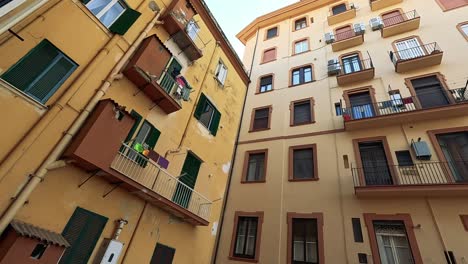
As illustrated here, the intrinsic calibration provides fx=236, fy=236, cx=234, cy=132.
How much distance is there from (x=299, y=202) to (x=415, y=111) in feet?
21.9

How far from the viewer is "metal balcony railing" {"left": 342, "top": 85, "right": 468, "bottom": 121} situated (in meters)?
10.7

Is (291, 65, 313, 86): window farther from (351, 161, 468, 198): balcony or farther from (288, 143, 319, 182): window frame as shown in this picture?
(351, 161, 468, 198): balcony

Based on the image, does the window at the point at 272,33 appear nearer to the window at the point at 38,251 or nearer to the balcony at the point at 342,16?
the balcony at the point at 342,16

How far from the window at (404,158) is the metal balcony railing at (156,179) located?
8824 mm

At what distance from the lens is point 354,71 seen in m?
14.5

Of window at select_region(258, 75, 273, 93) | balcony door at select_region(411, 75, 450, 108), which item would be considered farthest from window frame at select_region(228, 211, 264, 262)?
balcony door at select_region(411, 75, 450, 108)

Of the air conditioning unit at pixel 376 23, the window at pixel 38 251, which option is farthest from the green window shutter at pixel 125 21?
the air conditioning unit at pixel 376 23

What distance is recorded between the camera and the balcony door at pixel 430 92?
11.3 meters

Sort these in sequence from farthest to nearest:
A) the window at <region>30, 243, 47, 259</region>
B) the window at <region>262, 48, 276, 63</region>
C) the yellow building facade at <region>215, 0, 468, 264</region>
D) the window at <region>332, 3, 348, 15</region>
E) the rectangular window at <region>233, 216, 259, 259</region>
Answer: the window at <region>262, 48, 276, 63</region> → the window at <region>332, 3, 348, 15</region> → the rectangular window at <region>233, 216, 259, 259</region> → the yellow building facade at <region>215, 0, 468, 264</region> → the window at <region>30, 243, 47, 259</region>

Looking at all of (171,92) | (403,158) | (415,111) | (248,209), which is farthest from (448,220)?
(171,92)

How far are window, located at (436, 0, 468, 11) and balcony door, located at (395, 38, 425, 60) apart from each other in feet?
10.5

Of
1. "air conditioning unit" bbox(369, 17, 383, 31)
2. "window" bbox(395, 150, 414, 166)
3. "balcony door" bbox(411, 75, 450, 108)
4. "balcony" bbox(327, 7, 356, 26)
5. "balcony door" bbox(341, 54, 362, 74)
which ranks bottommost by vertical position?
"window" bbox(395, 150, 414, 166)

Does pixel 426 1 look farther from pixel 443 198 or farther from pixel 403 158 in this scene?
pixel 443 198

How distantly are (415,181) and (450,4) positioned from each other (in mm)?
12899
